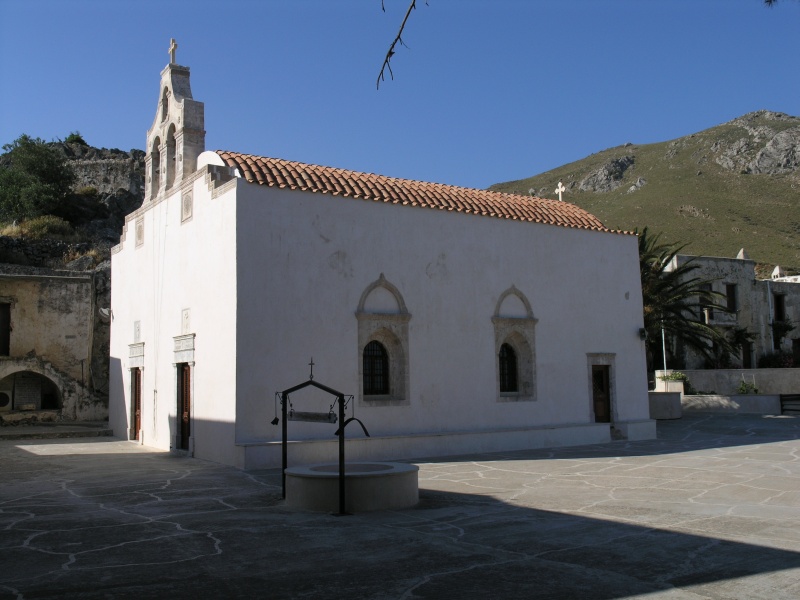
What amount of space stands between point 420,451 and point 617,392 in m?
6.09

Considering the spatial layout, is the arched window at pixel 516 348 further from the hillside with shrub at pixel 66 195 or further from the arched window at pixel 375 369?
the hillside with shrub at pixel 66 195

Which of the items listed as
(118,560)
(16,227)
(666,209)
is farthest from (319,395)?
(666,209)

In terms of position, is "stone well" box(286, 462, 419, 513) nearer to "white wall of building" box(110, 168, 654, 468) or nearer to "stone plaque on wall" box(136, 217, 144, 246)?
"white wall of building" box(110, 168, 654, 468)

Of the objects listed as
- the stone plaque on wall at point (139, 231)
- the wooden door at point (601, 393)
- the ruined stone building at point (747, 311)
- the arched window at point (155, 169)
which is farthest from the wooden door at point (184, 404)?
the ruined stone building at point (747, 311)

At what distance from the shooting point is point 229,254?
1245 cm

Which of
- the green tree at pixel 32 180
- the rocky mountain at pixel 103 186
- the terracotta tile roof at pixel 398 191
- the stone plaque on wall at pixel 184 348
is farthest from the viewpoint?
the rocky mountain at pixel 103 186

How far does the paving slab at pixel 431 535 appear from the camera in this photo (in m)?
4.98

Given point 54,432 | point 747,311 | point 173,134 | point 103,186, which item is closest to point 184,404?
point 173,134

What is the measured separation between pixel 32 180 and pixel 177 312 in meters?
29.9

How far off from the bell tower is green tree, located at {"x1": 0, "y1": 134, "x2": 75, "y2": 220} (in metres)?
25.7

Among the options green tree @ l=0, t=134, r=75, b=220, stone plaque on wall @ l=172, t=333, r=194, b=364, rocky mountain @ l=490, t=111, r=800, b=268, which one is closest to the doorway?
stone plaque on wall @ l=172, t=333, r=194, b=364

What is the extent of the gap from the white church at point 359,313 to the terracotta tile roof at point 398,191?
0.06 m

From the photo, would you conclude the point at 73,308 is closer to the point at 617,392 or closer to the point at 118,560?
the point at 617,392

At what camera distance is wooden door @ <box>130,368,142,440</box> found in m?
17.1
